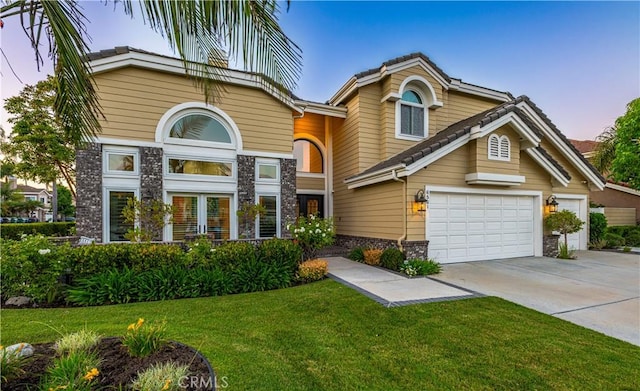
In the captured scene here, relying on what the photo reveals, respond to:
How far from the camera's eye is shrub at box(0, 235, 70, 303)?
5258 mm

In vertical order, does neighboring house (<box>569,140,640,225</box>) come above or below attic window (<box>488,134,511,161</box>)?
below

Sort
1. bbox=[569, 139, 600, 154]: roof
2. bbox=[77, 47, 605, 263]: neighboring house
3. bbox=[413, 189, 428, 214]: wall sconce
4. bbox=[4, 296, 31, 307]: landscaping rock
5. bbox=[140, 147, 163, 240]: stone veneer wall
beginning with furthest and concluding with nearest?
bbox=[569, 139, 600, 154]: roof < bbox=[413, 189, 428, 214]: wall sconce < bbox=[140, 147, 163, 240]: stone veneer wall < bbox=[77, 47, 605, 263]: neighboring house < bbox=[4, 296, 31, 307]: landscaping rock

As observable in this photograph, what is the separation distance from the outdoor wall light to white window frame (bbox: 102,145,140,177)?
27.3ft

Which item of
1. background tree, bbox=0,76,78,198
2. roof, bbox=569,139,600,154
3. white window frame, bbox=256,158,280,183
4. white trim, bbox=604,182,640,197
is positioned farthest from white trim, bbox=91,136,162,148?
roof, bbox=569,139,600,154

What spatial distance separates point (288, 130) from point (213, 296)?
6340 millimetres

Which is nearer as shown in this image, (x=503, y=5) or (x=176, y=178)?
(x=176, y=178)

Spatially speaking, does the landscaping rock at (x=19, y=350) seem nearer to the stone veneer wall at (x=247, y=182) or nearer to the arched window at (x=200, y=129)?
the stone veneer wall at (x=247, y=182)

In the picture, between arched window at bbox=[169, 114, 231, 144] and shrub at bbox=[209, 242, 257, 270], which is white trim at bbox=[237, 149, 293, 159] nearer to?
arched window at bbox=[169, 114, 231, 144]

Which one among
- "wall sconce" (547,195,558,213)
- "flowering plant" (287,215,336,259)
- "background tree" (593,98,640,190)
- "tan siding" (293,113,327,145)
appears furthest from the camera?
"background tree" (593,98,640,190)

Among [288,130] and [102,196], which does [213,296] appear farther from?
[288,130]

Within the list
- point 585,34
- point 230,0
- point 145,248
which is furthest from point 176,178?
point 585,34

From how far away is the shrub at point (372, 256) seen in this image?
926cm

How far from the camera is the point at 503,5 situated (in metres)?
11.0

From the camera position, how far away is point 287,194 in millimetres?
10242
